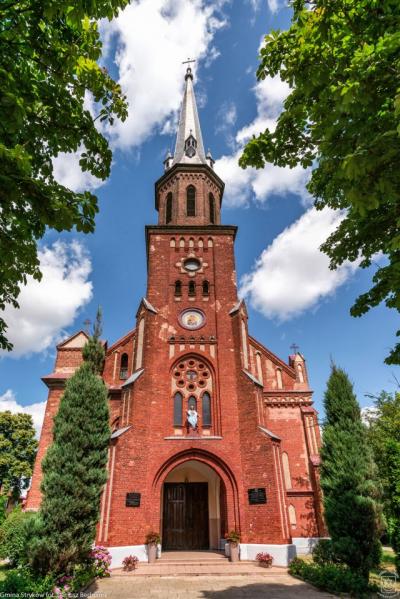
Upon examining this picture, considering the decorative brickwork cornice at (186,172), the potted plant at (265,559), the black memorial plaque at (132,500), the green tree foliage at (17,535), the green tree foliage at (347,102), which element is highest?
the decorative brickwork cornice at (186,172)

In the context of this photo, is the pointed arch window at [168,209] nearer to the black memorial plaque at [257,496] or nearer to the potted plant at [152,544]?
the black memorial plaque at [257,496]

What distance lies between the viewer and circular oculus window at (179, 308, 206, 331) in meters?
18.8

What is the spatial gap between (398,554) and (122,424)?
34.4ft

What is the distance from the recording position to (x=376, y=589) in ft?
32.0

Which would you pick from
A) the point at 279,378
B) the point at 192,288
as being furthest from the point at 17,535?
the point at 279,378

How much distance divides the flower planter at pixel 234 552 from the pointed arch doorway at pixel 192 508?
1.73 meters

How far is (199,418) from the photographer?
54.7 ft

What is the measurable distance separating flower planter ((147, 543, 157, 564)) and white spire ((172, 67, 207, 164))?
2073 cm

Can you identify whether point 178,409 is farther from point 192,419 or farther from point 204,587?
point 204,587

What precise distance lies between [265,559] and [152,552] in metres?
4.08

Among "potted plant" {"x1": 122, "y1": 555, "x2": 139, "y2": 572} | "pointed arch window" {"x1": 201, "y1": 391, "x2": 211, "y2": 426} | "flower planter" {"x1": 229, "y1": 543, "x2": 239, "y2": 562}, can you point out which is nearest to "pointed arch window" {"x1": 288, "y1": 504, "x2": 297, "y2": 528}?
"flower planter" {"x1": 229, "y1": 543, "x2": 239, "y2": 562}

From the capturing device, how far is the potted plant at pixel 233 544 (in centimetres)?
1366

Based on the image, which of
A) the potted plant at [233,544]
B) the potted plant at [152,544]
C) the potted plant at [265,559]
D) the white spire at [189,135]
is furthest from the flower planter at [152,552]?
the white spire at [189,135]

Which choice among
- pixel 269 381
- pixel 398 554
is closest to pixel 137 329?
pixel 269 381
